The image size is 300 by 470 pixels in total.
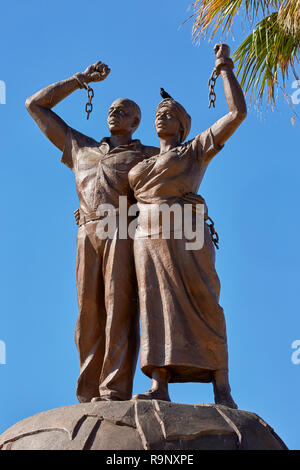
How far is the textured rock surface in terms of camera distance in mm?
7820

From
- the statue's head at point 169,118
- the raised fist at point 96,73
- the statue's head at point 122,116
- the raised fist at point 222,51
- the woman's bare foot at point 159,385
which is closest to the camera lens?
the woman's bare foot at point 159,385

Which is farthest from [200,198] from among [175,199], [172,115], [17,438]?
[17,438]

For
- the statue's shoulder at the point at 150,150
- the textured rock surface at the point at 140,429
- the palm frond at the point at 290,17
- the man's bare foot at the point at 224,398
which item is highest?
the palm frond at the point at 290,17

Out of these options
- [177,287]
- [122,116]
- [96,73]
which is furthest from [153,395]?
[96,73]

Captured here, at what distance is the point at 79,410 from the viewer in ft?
26.9

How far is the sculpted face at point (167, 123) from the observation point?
388 inches

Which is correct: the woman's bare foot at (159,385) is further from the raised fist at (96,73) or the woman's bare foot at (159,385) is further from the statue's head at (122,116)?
the raised fist at (96,73)

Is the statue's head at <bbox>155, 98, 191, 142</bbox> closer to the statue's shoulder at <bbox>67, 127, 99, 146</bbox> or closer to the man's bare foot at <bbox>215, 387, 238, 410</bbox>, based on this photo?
the statue's shoulder at <bbox>67, 127, 99, 146</bbox>

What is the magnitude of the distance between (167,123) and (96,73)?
1.21 metres

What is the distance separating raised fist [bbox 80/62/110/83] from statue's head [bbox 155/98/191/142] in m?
0.94

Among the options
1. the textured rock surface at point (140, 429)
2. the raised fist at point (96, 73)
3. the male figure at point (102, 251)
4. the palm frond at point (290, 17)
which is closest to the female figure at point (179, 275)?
the male figure at point (102, 251)

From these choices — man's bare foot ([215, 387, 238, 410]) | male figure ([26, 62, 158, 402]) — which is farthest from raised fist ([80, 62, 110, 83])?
man's bare foot ([215, 387, 238, 410])

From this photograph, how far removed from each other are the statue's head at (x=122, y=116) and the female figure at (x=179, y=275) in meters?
0.52
